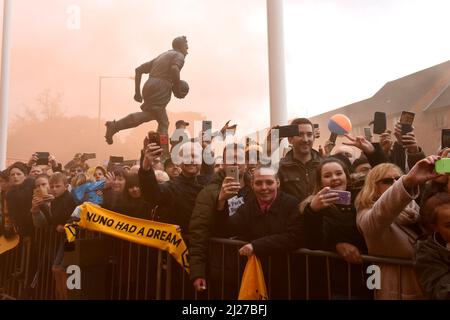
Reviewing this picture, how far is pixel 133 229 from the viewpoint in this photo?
12.2ft

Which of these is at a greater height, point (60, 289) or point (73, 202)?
point (73, 202)

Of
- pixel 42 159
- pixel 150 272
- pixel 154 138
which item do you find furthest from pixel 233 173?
pixel 42 159

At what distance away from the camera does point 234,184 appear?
310cm

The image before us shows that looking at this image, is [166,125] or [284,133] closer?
[284,133]

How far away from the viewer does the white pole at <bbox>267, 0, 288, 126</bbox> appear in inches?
180

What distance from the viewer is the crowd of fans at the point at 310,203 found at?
2.46 metres

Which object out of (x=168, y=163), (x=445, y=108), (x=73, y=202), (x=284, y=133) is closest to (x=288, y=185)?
(x=284, y=133)

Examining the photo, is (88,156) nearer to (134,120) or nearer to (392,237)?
(134,120)

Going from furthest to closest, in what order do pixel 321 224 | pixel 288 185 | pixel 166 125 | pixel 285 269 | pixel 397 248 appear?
1. pixel 166 125
2. pixel 288 185
3. pixel 285 269
4. pixel 321 224
5. pixel 397 248

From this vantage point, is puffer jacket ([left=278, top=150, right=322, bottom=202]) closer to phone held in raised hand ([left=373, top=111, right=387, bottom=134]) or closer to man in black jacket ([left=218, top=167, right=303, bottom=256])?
man in black jacket ([left=218, top=167, right=303, bottom=256])

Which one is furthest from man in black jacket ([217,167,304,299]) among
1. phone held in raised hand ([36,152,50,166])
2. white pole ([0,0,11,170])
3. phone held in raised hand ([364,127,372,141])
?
white pole ([0,0,11,170])

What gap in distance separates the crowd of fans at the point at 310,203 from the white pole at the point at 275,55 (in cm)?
89
